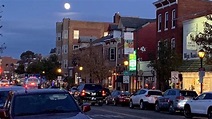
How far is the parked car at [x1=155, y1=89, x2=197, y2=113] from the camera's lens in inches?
1178

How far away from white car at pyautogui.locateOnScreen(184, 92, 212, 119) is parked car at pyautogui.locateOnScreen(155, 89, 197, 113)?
2.40m

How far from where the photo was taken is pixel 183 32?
150 feet

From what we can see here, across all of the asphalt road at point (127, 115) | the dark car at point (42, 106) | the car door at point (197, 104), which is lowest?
the asphalt road at point (127, 115)

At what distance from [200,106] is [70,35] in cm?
6833

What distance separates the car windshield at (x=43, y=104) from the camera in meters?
10.1

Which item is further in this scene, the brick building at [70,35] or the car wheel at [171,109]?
the brick building at [70,35]

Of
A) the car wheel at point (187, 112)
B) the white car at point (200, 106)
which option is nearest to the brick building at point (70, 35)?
the car wheel at point (187, 112)

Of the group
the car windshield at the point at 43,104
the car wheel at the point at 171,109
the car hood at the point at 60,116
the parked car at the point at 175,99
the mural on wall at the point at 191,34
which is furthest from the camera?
the mural on wall at the point at 191,34

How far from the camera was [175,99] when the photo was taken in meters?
30.3

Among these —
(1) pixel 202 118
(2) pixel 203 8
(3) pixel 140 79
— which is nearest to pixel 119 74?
(3) pixel 140 79

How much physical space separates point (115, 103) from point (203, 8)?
585 inches

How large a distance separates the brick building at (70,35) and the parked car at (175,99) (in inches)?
2252

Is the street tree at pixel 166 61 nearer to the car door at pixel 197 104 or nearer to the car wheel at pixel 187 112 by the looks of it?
the car wheel at pixel 187 112

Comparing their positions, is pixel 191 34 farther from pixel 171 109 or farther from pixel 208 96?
pixel 208 96
